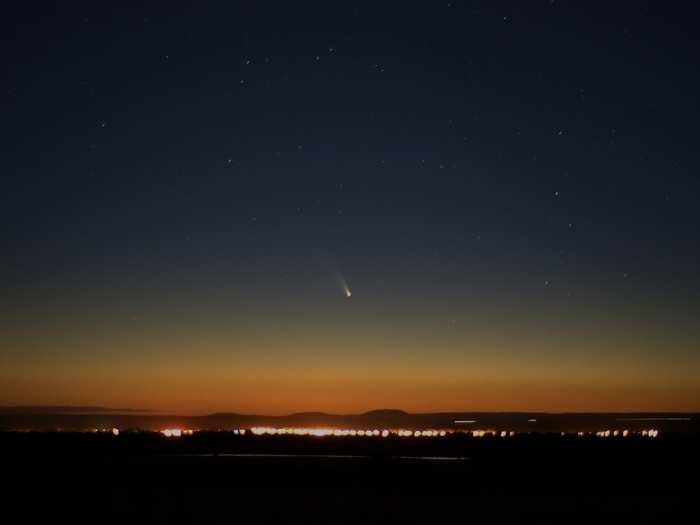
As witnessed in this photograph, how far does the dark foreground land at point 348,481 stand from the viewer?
1091 inches

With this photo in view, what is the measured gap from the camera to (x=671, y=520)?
88.9 feet

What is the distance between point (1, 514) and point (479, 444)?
4110 cm

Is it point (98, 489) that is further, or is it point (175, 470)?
point (175, 470)

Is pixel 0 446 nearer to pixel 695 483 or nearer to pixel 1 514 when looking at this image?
pixel 1 514

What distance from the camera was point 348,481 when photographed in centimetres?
3759

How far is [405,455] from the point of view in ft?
175

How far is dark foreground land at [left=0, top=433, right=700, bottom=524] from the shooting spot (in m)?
27.7

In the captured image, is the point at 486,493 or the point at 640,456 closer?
the point at 486,493

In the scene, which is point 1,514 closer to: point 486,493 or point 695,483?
point 486,493

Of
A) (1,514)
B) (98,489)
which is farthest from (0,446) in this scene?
(1,514)

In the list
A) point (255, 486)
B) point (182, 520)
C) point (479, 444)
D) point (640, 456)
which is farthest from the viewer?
point (479, 444)

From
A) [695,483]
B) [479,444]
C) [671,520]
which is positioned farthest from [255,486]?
[479,444]

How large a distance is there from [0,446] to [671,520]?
127 feet

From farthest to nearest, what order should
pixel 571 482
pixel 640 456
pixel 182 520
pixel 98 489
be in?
pixel 640 456 → pixel 571 482 → pixel 98 489 → pixel 182 520
